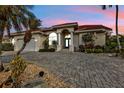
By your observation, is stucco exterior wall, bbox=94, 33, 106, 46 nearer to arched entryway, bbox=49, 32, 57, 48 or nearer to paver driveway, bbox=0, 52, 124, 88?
arched entryway, bbox=49, 32, 57, 48

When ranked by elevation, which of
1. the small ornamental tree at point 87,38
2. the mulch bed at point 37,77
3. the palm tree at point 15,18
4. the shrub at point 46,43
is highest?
the palm tree at point 15,18

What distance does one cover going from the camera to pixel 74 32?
→ 21984 mm

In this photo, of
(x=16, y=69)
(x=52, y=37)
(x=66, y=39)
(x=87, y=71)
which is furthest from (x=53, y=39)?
(x=16, y=69)

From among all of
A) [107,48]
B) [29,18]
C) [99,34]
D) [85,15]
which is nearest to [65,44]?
[99,34]

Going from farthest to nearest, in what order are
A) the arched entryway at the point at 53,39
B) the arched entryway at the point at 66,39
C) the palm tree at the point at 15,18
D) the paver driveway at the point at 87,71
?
1. the arched entryway at the point at 66,39
2. the arched entryway at the point at 53,39
3. the palm tree at the point at 15,18
4. the paver driveway at the point at 87,71

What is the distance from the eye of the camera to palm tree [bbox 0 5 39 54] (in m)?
11.2

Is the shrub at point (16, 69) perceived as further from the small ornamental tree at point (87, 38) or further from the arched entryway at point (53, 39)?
the arched entryway at point (53, 39)

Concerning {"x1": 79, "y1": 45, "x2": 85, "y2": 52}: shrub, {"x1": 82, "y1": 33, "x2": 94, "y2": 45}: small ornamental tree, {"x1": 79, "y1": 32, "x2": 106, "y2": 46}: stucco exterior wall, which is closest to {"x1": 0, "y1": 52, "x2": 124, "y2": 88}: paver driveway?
{"x1": 79, "y1": 45, "x2": 85, "y2": 52}: shrub

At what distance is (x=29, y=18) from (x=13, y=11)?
94 cm

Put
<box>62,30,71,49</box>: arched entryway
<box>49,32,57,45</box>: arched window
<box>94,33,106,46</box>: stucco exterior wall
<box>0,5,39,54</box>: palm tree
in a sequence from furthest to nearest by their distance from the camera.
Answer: <box>62,30,71,49</box>: arched entryway, <box>49,32,57,45</box>: arched window, <box>94,33,106,46</box>: stucco exterior wall, <box>0,5,39,54</box>: palm tree

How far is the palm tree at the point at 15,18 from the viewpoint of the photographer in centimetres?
1123

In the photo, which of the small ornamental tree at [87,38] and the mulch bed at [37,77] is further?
the small ornamental tree at [87,38]

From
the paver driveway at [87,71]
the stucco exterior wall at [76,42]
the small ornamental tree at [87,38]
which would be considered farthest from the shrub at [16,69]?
the small ornamental tree at [87,38]
